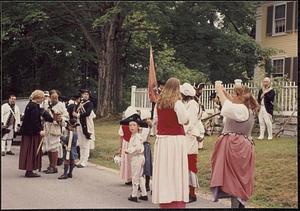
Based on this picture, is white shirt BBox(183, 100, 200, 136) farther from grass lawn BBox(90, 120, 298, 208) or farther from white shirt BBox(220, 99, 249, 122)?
grass lawn BBox(90, 120, 298, 208)

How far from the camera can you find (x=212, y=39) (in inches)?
248

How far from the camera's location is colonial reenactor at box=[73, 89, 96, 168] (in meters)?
9.39

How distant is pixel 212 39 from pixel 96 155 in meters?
5.54

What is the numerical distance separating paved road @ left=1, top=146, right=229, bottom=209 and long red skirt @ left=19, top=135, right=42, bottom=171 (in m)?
0.10

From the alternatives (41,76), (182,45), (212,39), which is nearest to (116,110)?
(41,76)

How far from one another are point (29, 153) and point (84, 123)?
1716mm

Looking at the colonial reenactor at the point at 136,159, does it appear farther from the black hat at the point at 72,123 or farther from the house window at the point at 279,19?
the house window at the point at 279,19

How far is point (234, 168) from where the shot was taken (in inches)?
223

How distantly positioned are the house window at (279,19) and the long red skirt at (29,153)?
11978 mm

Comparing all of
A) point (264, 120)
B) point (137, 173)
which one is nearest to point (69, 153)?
point (137, 173)

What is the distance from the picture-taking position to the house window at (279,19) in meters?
18.1

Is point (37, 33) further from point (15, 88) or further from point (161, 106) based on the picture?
point (161, 106)

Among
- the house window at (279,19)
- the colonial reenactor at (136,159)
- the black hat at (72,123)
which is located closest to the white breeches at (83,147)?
the black hat at (72,123)

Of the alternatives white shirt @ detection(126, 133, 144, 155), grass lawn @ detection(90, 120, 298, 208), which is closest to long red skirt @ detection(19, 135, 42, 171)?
grass lawn @ detection(90, 120, 298, 208)
